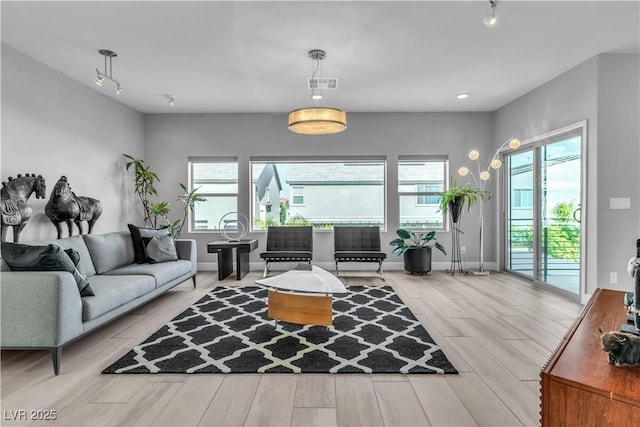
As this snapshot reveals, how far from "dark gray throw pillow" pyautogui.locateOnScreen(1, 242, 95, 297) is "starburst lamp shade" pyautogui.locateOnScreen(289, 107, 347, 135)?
7.80ft

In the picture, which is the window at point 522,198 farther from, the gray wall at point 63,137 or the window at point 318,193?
the gray wall at point 63,137

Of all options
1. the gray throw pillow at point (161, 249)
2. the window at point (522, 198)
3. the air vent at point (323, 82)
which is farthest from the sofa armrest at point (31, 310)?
the window at point (522, 198)

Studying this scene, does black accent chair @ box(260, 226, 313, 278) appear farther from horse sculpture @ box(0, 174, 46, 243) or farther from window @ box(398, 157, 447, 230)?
horse sculpture @ box(0, 174, 46, 243)

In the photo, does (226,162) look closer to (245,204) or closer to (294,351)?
(245,204)

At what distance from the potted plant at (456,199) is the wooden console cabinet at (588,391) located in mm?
4952

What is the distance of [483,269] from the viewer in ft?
20.9

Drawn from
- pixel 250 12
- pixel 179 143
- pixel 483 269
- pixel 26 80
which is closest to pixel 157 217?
pixel 179 143

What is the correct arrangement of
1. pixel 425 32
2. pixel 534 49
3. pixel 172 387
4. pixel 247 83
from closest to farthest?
pixel 172 387 < pixel 425 32 < pixel 534 49 < pixel 247 83

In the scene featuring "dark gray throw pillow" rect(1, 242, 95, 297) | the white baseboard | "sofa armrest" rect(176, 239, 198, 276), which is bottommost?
the white baseboard

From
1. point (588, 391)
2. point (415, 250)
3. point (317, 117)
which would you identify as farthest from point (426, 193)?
point (588, 391)

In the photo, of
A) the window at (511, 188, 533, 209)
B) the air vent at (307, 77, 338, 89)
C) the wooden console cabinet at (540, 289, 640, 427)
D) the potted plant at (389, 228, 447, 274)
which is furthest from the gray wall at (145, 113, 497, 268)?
the wooden console cabinet at (540, 289, 640, 427)

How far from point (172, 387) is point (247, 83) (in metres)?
3.74

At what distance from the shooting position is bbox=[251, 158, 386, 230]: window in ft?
21.6

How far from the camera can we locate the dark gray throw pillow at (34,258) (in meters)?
2.65
